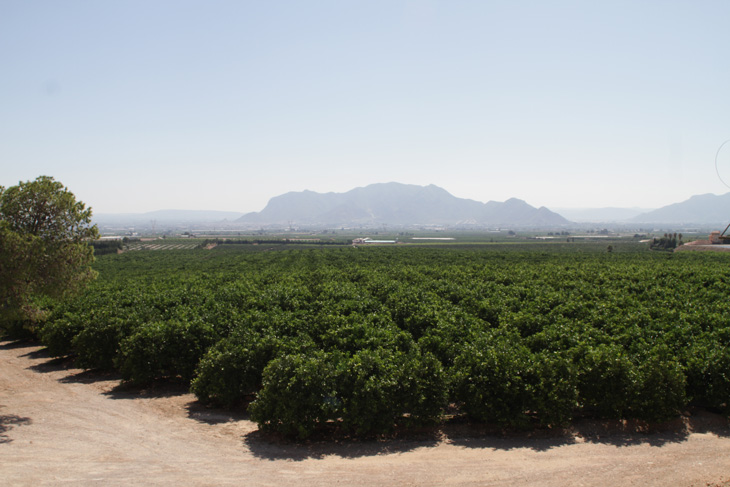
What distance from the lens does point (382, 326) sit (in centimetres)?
1884

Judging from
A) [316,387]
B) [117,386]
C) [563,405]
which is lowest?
[117,386]

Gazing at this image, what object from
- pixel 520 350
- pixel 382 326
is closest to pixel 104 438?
pixel 382 326

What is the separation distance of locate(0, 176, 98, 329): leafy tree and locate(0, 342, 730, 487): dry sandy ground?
454 cm

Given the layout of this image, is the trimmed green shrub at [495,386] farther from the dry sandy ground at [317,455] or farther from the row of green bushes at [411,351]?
the dry sandy ground at [317,455]

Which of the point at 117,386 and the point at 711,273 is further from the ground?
the point at 711,273

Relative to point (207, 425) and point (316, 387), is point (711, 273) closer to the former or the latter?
point (316, 387)

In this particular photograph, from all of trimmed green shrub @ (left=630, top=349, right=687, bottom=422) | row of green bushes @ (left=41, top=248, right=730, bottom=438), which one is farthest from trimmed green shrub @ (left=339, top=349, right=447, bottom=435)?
trimmed green shrub @ (left=630, top=349, right=687, bottom=422)

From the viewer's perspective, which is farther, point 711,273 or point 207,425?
point 711,273

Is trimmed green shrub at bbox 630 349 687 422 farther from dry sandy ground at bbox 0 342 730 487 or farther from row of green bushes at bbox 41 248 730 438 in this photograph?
dry sandy ground at bbox 0 342 730 487

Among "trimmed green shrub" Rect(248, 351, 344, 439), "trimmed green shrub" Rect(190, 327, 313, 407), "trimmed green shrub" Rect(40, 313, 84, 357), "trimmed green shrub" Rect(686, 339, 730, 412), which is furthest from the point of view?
"trimmed green shrub" Rect(40, 313, 84, 357)

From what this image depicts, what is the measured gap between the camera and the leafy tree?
47.7 feet

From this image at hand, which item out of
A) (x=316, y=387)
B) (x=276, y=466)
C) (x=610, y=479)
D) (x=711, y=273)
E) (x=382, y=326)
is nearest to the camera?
(x=610, y=479)

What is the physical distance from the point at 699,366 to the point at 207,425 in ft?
56.6

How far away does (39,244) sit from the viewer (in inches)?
587
